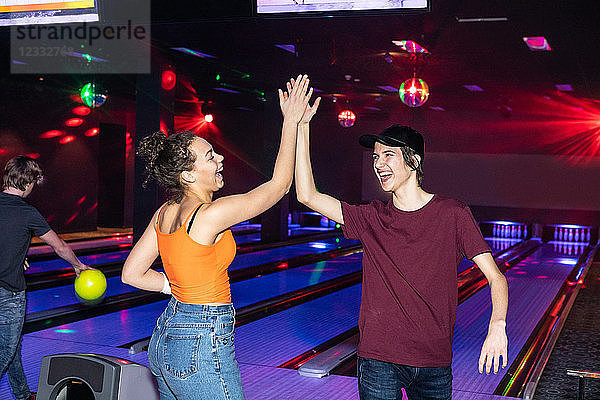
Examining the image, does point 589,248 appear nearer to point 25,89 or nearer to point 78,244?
point 78,244

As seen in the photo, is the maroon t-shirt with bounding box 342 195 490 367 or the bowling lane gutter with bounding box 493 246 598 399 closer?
the maroon t-shirt with bounding box 342 195 490 367

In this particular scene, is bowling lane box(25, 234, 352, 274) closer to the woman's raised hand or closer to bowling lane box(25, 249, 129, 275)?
bowling lane box(25, 249, 129, 275)

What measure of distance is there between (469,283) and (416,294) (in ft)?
21.1

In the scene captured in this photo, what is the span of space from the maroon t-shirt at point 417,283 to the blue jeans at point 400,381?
29 mm

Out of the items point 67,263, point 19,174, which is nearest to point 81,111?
point 67,263

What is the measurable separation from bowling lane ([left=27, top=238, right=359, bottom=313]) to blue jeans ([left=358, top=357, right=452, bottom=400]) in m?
4.75

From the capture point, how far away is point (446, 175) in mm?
15648

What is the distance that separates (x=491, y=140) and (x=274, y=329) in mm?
10974

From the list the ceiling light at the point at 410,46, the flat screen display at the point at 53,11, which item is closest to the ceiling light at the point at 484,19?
the ceiling light at the point at 410,46

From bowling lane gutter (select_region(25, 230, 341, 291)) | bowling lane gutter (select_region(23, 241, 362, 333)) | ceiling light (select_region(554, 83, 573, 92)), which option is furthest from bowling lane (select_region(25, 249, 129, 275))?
ceiling light (select_region(554, 83, 573, 92))

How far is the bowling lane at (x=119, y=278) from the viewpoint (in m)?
6.46

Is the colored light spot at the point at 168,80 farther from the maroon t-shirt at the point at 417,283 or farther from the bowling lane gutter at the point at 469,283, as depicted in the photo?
the maroon t-shirt at the point at 417,283

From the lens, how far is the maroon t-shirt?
198 centimetres

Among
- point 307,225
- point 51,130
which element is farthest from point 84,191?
point 307,225
